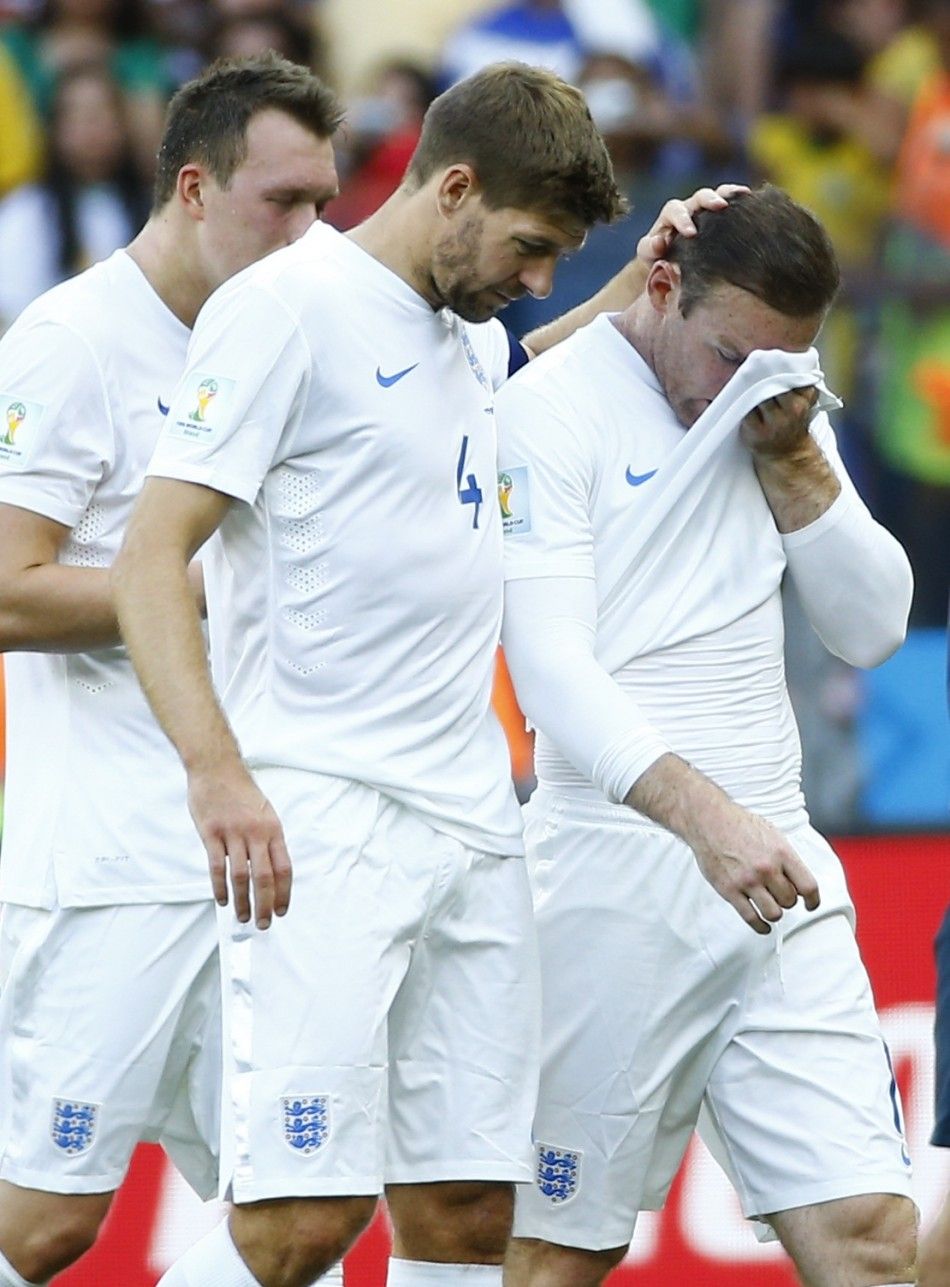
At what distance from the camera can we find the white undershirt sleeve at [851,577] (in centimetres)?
353

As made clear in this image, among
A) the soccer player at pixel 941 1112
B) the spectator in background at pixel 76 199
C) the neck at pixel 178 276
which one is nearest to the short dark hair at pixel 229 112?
the neck at pixel 178 276

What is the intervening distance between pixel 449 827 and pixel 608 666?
0.44 m

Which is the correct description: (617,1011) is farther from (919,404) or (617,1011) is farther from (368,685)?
(919,404)

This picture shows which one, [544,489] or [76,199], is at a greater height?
[76,199]

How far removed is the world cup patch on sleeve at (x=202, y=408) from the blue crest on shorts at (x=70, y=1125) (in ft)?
3.71

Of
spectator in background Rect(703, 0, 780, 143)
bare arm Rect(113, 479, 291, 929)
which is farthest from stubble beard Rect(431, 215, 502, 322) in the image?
spectator in background Rect(703, 0, 780, 143)

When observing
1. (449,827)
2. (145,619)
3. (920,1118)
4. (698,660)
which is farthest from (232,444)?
(920,1118)

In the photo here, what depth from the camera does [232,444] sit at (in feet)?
10.1

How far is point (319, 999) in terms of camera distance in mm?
3105

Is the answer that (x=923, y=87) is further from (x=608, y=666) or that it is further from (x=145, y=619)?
(x=145, y=619)

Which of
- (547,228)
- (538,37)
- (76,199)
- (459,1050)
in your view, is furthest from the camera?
(538,37)

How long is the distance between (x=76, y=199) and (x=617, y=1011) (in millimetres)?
4916

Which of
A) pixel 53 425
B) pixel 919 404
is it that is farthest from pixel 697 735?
pixel 919 404

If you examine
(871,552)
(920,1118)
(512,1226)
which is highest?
(871,552)
